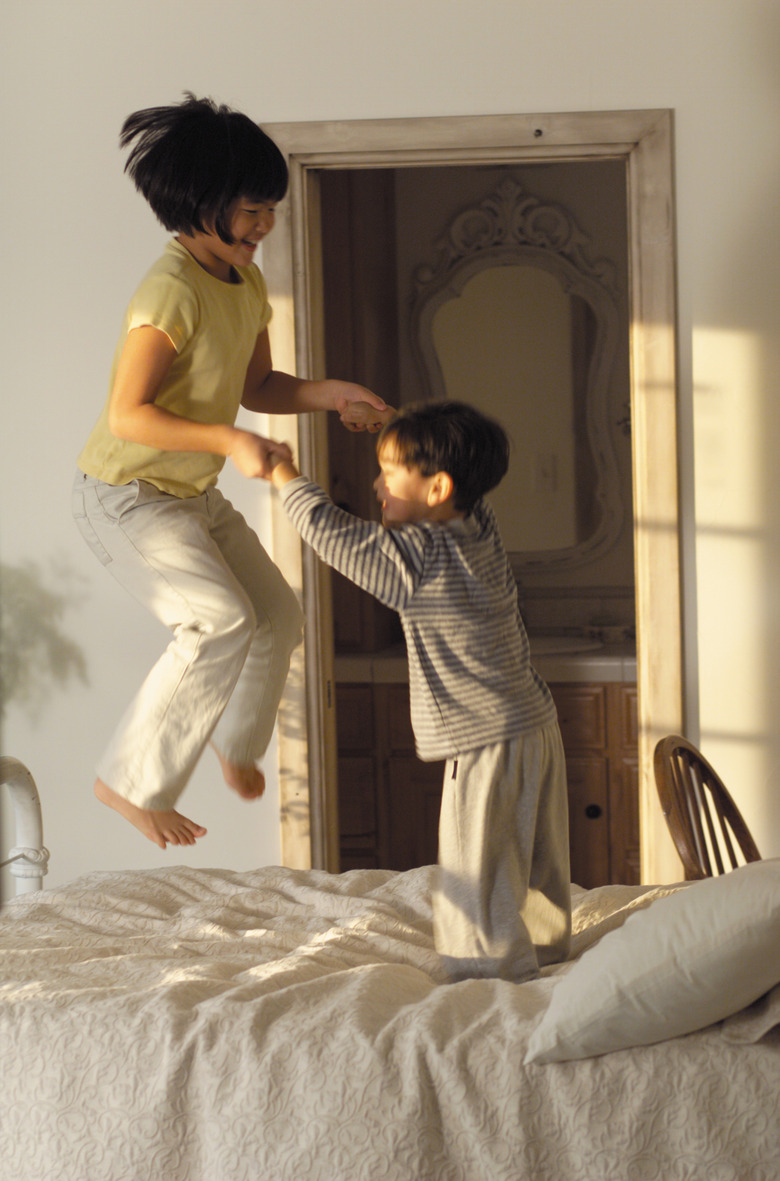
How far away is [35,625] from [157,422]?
69.6 inches

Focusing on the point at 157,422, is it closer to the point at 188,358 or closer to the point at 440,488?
the point at 188,358

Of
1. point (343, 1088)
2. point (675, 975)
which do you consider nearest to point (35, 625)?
point (343, 1088)

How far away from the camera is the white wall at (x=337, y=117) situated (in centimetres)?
283

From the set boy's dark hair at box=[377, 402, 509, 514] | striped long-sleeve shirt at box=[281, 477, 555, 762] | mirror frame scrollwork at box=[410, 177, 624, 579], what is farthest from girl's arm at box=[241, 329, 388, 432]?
mirror frame scrollwork at box=[410, 177, 624, 579]

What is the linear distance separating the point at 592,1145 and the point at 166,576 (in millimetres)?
912

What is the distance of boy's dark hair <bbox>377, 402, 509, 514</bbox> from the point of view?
168 cm

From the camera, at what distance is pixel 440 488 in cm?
170

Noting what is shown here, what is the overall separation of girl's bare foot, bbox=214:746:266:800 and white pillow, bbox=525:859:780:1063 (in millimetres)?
610

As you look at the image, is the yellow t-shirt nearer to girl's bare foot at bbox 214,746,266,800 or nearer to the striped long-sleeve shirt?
the striped long-sleeve shirt

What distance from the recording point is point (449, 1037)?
1.40 m

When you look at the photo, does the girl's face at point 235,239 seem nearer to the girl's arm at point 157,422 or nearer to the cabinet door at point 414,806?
the girl's arm at point 157,422

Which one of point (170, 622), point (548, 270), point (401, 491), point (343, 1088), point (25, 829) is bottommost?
point (343, 1088)

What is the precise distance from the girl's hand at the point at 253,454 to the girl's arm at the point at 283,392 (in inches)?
12.9

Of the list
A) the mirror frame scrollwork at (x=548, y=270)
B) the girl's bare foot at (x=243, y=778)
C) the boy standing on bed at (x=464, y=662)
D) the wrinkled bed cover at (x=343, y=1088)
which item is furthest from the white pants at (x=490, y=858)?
the mirror frame scrollwork at (x=548, y=270)
